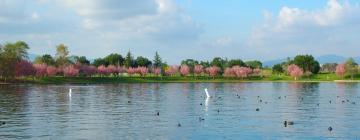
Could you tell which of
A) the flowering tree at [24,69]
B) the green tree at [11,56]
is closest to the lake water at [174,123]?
the green tree at [11,56]

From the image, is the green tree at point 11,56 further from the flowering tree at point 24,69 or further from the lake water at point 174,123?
the lake water at point 174,123

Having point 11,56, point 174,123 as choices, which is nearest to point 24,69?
point 11,56

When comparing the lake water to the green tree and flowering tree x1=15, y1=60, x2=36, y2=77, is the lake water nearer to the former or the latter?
the green tree

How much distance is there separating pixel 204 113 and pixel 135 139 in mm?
21701

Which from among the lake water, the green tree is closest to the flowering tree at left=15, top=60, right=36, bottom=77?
the green tree

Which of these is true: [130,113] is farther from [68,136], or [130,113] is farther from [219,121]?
[68,136]

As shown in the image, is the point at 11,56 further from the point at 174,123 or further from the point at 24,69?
the point at 174,123

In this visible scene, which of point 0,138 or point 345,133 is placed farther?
point 345,133

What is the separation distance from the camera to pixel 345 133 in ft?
135

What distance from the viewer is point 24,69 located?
184 meters

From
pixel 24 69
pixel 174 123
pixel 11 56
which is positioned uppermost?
pixel 11 56

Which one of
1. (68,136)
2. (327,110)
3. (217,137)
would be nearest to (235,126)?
(217,137)

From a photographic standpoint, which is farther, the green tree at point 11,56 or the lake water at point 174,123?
the green tree at point 11,56

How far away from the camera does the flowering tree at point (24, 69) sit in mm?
176300
